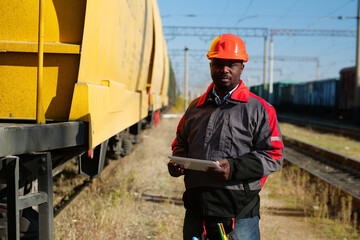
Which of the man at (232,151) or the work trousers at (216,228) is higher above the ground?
the man at (232,151)

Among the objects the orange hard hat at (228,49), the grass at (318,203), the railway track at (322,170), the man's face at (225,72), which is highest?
the orange hard hat at (228,49)

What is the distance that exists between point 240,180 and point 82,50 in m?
1.78

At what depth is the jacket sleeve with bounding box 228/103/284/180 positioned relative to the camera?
92.9 inches

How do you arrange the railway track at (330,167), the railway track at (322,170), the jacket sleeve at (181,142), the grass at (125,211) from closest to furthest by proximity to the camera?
1. the jacket sleeve at (181,142)
2. the grass at (125,211)
3. the railway track at (322,170)
4. the railway track at (330,167)

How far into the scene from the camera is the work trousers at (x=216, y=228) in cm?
242

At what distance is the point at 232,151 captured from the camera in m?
2.42

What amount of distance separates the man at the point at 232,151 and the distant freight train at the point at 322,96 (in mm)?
22205

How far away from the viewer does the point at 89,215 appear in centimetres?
522

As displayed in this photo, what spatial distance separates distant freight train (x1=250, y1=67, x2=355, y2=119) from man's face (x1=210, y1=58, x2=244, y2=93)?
72.9 ft

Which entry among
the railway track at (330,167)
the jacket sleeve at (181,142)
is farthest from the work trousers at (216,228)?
the railway track at (330,167)

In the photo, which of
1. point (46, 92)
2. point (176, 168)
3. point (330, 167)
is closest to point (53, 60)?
point (46, 92)

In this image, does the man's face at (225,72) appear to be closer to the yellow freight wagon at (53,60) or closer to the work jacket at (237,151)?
the work jacket at (237,151)

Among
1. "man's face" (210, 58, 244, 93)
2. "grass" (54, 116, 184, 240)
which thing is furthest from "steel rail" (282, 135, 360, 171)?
"man's face" (210, 58, 244, 93)

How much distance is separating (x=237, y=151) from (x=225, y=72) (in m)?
0.46
